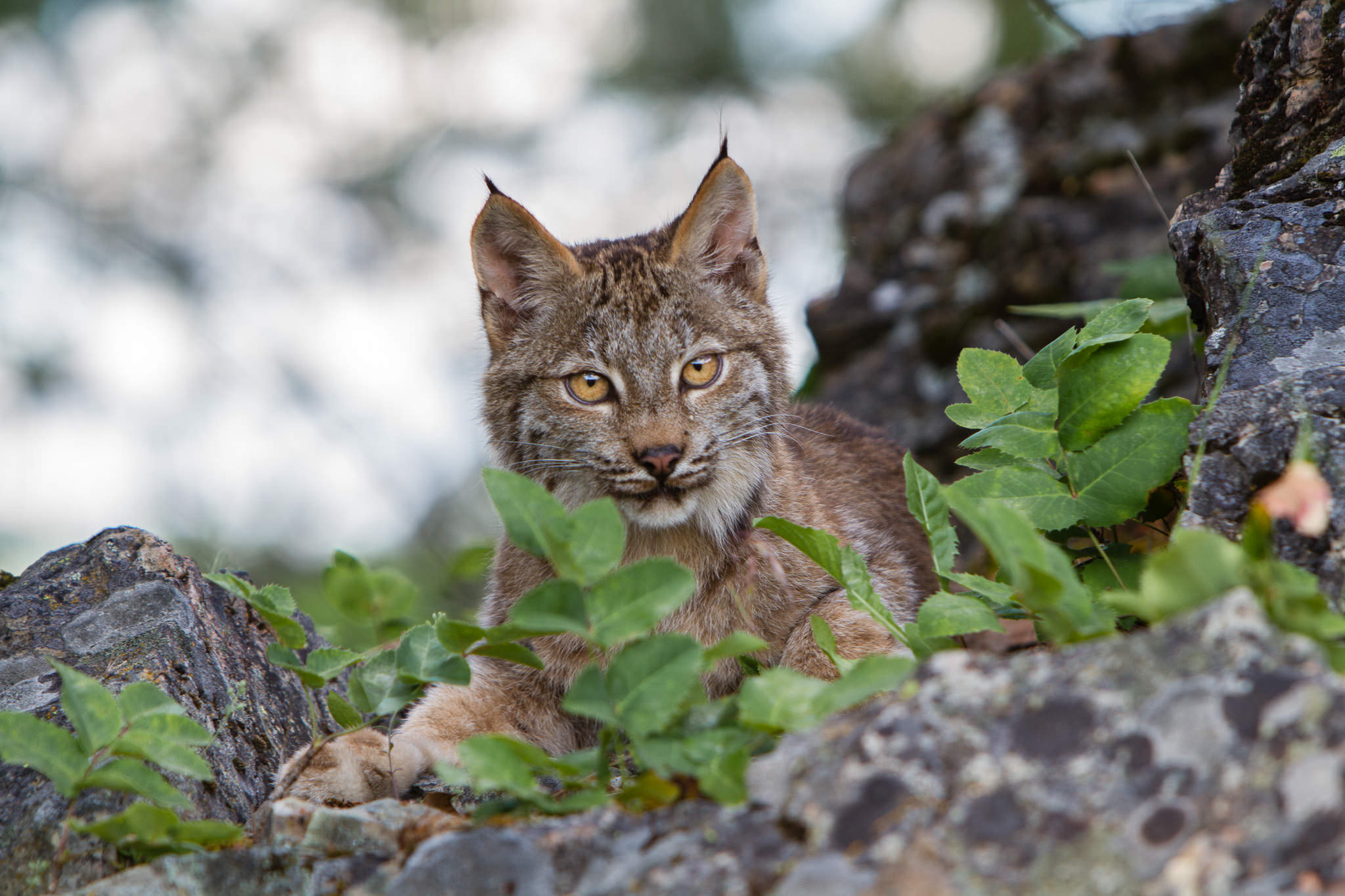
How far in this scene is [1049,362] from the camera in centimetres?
235

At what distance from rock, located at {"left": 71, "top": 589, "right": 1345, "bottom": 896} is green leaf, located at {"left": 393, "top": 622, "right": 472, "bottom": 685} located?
443 millimetres

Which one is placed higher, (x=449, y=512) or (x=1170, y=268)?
(x=1170, y=268)

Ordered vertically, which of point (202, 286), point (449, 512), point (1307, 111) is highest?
point (202, 286)

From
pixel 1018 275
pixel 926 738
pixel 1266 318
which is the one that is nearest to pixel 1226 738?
pixel 926 738

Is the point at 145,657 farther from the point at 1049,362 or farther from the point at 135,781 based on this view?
the point at 1049,362

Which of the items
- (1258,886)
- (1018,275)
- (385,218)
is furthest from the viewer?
(385,218)

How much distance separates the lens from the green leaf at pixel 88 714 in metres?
1.74

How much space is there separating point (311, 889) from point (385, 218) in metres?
8.12

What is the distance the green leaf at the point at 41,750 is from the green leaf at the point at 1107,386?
2066mm

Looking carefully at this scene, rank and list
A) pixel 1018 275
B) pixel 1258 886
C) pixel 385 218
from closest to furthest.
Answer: pixel 1258 886, pixel 1018 275, pixel 385 218

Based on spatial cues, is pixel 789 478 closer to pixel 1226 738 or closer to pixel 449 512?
pixel 1226 738

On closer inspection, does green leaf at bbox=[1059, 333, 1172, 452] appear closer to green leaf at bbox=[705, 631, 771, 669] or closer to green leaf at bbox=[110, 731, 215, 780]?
green leaf at bbox=[705, 631, 771, 669]

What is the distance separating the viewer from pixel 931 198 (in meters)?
6.18

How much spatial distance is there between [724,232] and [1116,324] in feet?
5.94
